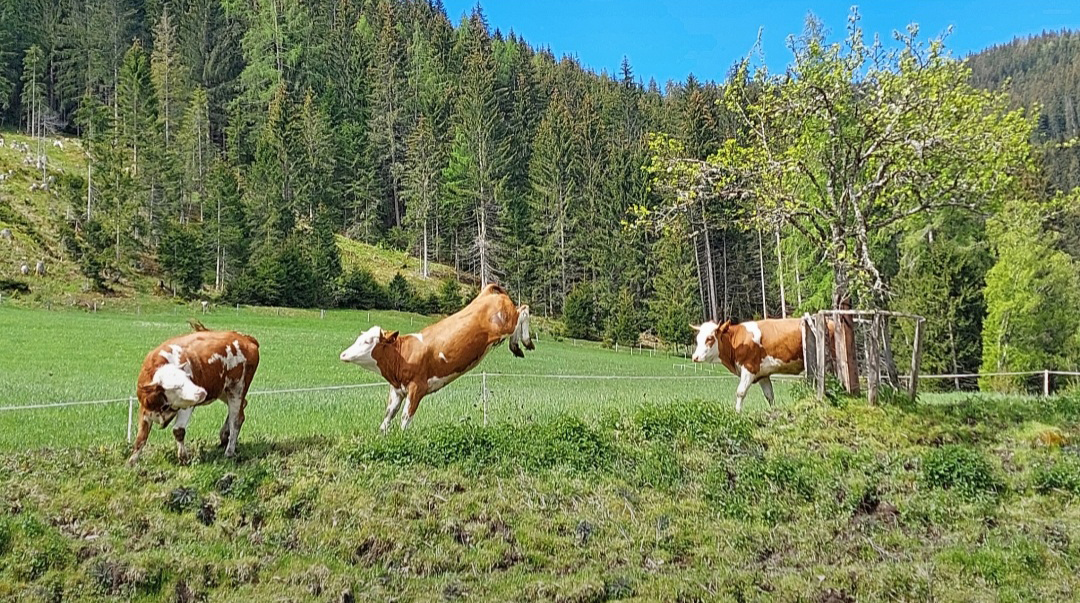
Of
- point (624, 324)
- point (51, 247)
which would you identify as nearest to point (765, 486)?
point (624, 324)

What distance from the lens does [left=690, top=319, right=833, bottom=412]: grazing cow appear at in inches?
577

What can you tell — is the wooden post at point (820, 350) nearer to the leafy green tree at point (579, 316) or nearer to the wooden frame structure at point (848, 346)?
the wooden frame structure at point (848, 346)

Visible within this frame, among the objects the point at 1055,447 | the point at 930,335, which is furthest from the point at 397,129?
the point at 1055,447

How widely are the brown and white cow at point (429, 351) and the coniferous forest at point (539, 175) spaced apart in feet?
17.7

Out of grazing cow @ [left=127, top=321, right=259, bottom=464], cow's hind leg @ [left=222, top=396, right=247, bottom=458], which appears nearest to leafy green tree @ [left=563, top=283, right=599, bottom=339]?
grazing cow @ [left=127, top=321, right=259, bottom=464]

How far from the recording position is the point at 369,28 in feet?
335

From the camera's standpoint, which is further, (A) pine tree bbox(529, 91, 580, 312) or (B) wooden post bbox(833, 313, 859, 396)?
(A) pine tree bbox(529, 91, 580, 312)

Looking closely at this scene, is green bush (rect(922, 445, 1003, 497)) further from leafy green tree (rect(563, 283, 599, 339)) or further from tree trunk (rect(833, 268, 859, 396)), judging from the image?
leafy green tree (rect(563, 283, 599, 339))

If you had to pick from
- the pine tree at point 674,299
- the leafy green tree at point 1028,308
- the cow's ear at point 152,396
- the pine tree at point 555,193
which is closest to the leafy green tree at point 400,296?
the pine tree at point 555,193

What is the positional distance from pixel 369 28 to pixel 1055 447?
339 feet

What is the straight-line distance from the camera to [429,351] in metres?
11.8

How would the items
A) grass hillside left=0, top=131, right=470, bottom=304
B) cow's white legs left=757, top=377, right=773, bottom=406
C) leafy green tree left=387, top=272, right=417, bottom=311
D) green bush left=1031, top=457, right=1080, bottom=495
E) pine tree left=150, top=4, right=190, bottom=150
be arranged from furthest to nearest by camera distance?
pine tree left=150, top=4, right=190, bottom=150 < leafy green tree left=387, top=272, right=417, bottom=311 < grass hillside left=0, top=131, right=470, bottom=304 < cow's white legs left=757, top=377, right=773, bottom=406 < green bush left=1031, top=457, right=1080, bottom=495

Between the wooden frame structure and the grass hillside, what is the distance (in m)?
46.6

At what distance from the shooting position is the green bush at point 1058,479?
10016 mm
